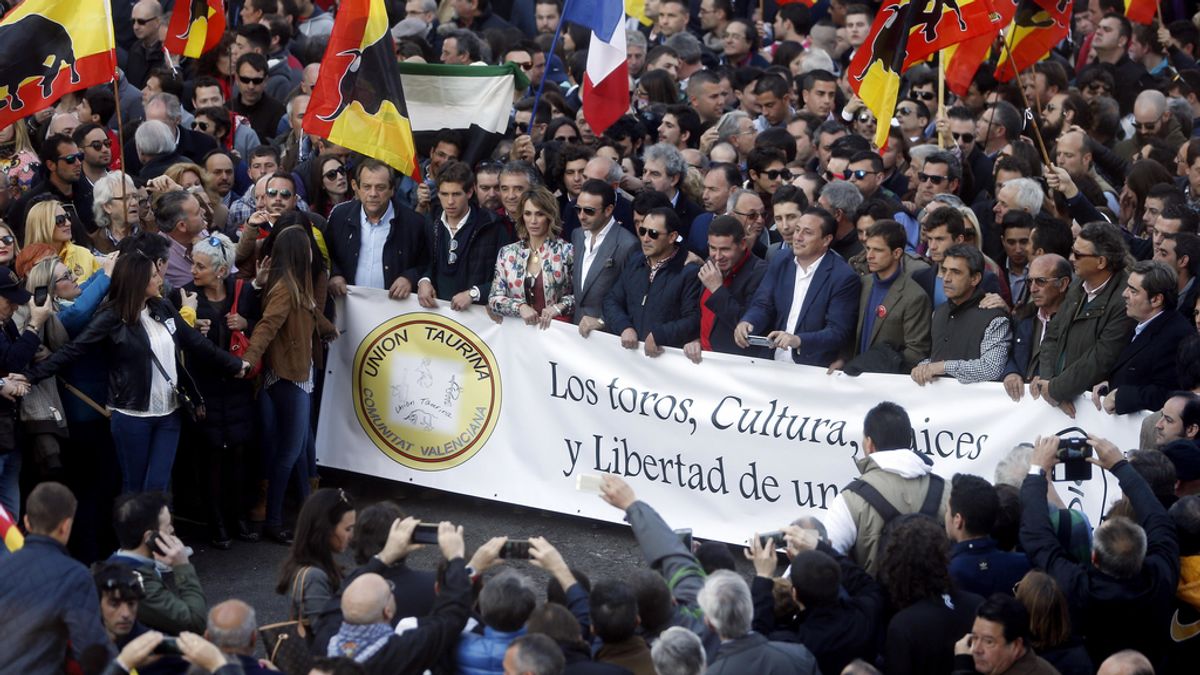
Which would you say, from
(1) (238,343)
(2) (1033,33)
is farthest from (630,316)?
(2) (1033,33)

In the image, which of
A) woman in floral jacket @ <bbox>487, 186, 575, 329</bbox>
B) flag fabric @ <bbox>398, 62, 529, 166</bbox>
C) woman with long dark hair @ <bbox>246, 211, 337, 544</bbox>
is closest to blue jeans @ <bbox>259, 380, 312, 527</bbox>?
woman with long dark hair @ <bbox>246, 211, 337, 544</bbox>

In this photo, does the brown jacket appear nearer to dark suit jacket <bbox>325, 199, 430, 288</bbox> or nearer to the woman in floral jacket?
dark suit jacket <bbox>325, 199, 430, 288</bbox>

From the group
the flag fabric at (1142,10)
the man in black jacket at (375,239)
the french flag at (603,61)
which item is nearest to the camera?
the man in black jacket at (375,239)

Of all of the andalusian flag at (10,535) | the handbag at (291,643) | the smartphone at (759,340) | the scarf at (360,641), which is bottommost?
the handbag at (291,643)

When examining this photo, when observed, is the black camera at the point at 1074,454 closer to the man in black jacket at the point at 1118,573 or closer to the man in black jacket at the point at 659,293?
the man in black jacket at the point at 1118,573

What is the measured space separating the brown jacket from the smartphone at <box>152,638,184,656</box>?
14.2ft

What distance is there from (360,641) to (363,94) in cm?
580

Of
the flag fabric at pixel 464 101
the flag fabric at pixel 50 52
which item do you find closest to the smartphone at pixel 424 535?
the flag fabric at pixel 50 52

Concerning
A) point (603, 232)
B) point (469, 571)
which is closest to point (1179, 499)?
point (469, 571)

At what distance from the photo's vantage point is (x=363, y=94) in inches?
466

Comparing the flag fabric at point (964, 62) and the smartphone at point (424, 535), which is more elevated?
the flag fabric at point (964, 62)

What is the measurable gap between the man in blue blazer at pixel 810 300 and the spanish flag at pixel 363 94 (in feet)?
9.06

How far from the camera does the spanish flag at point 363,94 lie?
11766 mm

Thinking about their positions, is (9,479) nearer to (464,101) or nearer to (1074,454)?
(464,101)
